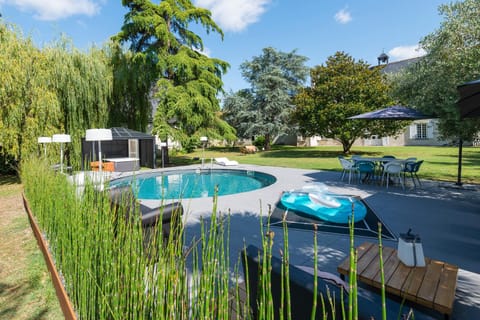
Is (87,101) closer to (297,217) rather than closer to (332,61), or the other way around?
(297,217)

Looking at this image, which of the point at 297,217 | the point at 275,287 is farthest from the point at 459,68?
the point at 275,287

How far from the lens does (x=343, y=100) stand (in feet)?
59.5

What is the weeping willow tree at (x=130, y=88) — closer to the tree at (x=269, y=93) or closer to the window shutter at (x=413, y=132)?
the tree at (x=269, y=93)

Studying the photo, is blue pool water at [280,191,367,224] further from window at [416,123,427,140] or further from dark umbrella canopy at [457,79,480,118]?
window at [416,123,427,140]

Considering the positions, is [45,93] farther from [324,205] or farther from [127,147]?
[324,205]

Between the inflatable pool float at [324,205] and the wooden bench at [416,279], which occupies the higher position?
the wooden bench at [416,279]

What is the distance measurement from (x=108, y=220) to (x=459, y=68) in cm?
851

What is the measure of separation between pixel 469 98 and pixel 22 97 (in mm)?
14372

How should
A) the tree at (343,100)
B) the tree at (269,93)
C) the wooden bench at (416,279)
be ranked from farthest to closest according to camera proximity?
the tree at (269,93) < the tree at (343,100) < the wooden bench at (416,279)

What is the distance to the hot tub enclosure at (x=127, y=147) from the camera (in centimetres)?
1395

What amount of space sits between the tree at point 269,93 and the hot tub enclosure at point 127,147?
12.9 m

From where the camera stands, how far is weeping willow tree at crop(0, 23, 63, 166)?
9.70m

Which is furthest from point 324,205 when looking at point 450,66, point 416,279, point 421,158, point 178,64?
point 421,158

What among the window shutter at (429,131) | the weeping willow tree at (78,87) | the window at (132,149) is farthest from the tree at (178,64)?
the window shutter at (429,131)
